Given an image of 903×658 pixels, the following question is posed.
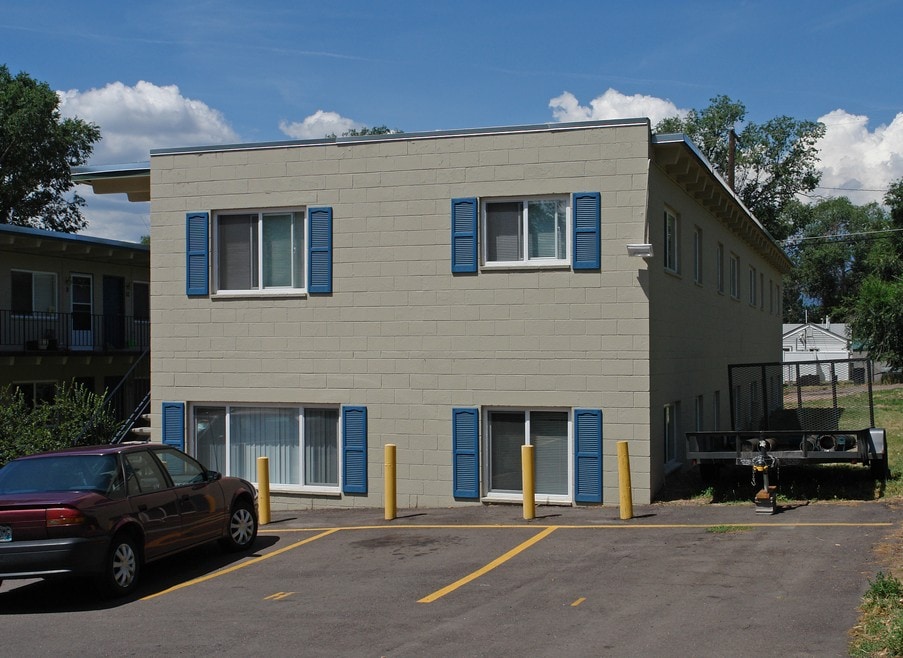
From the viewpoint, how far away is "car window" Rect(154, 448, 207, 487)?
37.4 feet

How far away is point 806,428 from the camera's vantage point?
14.1m

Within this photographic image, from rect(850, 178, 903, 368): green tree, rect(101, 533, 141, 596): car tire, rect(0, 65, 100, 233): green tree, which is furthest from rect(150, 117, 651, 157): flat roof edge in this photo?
rect(850, 178, 903, 368): green tree

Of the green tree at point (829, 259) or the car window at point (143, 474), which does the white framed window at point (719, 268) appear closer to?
the car window at point (143, 474)

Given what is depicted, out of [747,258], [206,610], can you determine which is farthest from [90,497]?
[747,258]

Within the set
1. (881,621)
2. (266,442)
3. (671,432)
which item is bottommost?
(881,621)

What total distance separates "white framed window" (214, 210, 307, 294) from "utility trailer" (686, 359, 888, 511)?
6.95m

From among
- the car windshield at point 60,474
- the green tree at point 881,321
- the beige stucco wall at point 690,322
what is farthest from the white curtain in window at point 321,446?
the green tree at point 881,321

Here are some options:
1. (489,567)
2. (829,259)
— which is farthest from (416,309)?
(829,259)

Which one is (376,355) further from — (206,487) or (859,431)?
(859,431)

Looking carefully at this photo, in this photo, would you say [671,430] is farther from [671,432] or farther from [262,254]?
[262,254]

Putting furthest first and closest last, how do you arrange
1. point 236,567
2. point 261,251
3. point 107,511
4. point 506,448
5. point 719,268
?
point 719,268, point 261,251, point 506,448, point 236,567, point 107,511

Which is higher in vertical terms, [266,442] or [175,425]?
[175,425]

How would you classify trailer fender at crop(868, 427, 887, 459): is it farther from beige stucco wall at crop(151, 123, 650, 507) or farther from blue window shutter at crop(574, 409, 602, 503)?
blue window shutter at crop(574, 409, 602, 503)

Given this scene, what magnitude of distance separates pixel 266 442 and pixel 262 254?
3.17m
